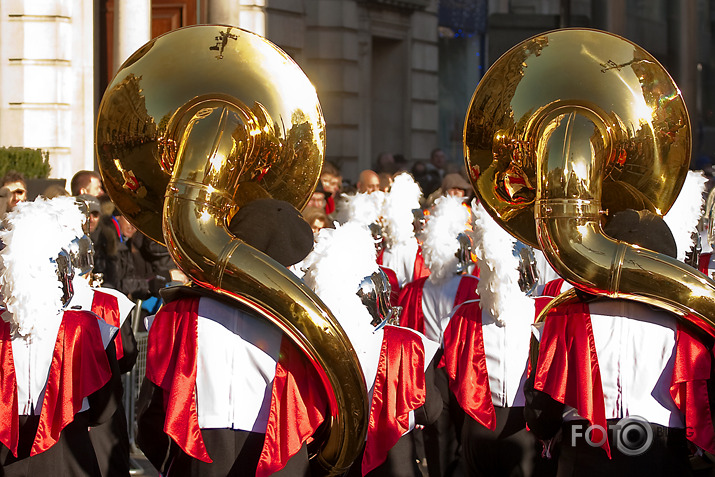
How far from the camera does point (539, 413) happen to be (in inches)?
159

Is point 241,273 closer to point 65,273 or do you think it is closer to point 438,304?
point 65,273

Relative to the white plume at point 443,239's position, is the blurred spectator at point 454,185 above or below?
above

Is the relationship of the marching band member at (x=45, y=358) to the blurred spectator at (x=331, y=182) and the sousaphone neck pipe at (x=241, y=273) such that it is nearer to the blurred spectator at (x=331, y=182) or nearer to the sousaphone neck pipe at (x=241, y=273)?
the sousaphone neck pipe at (x=241, y=273)

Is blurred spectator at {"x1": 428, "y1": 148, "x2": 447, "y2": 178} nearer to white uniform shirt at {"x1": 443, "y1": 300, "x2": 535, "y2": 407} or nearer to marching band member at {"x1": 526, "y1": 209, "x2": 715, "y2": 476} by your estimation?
white uniform shirt at {"x1": 443, "y1": 300, "x2": 535, "y2": 407}

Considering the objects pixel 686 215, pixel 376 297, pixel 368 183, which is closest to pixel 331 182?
pixel 368 183

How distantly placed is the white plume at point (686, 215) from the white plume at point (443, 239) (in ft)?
3.49

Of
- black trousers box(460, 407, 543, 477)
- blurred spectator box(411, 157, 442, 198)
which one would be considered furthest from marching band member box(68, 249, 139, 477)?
blurred spectator box(411, 157, 442, 198)

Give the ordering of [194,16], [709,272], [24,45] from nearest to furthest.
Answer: [709,272] → [24,45] → [194,16]

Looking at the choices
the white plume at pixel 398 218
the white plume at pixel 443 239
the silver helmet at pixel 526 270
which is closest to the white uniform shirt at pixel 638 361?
the silver helmet at pixel 526 270

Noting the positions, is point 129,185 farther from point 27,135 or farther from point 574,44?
point 27,135

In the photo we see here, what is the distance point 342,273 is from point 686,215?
2745 mm

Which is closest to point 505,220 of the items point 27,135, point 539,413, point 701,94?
point 539,413

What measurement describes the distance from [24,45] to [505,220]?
326 inches

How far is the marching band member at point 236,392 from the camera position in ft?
12.2
